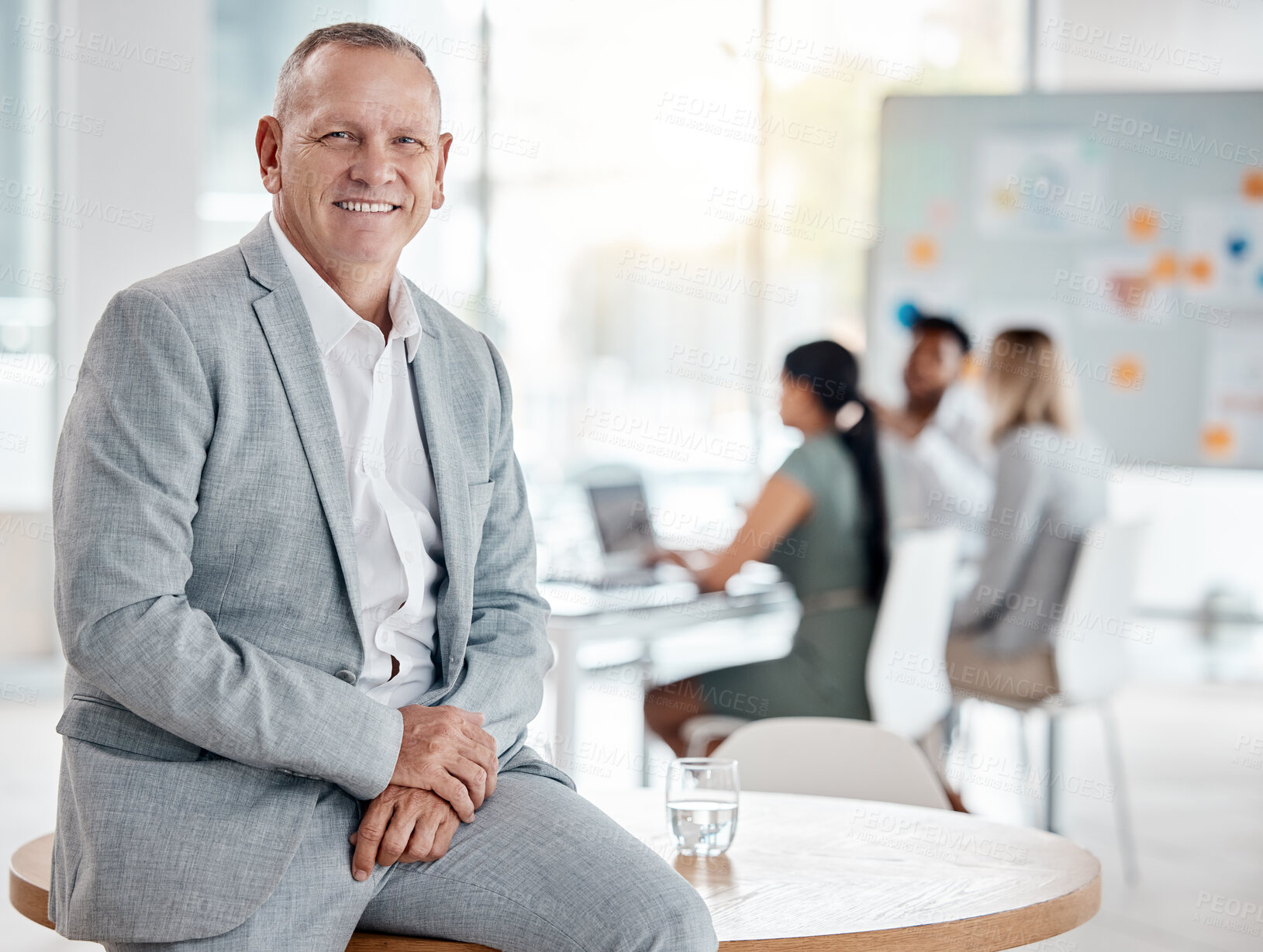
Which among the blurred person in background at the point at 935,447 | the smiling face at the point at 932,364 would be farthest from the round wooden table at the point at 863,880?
the smiling face at the point at 932,364

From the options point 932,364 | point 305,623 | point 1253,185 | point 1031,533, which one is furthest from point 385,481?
point 1253,185

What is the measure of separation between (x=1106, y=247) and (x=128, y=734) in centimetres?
495

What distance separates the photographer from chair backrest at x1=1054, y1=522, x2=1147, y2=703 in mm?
3684

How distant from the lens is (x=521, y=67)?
6.51 metres

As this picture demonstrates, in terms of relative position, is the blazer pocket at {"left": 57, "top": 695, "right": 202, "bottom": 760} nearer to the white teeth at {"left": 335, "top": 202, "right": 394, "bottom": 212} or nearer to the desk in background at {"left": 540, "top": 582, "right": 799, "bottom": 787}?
the white teeth at {"left": 335, "top": 202, "right": 394, "bottom": 212}

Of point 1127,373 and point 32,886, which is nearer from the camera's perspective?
point 32,886

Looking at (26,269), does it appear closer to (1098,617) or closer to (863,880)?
(1098,617)

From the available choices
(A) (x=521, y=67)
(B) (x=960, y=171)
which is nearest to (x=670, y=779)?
(B) (x=960, y=171)

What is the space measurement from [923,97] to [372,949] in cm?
478

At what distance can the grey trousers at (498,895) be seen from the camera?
120cm

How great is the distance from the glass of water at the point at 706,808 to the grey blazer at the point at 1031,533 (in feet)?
7.99

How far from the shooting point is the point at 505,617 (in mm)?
1513

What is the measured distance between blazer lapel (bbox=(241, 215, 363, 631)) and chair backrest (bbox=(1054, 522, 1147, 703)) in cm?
279

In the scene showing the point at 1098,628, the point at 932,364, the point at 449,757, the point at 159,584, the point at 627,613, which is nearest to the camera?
the point at 159,584
